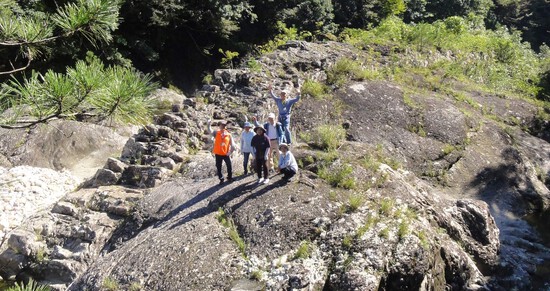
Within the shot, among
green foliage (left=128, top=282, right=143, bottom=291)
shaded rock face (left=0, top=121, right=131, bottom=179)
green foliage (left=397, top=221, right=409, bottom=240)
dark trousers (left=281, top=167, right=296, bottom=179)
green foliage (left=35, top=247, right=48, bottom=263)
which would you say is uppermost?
dark trousers (left=281, top=167, right=296, bottom=179)

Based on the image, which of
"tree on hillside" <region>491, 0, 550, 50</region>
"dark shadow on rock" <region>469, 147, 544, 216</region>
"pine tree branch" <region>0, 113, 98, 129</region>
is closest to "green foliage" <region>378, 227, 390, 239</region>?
"pine tree branch" <region>0, 113, 98, 129</region>

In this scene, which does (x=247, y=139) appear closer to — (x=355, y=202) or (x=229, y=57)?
(x=355, y=202)

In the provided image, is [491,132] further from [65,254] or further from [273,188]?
[65,254]

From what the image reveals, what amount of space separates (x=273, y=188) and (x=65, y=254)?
13.5 ft

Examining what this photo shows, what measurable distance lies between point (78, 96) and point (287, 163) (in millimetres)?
5237

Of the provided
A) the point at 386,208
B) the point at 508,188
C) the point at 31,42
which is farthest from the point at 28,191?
the point at 508,188

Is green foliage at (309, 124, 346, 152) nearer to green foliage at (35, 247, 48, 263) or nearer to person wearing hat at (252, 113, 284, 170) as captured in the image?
person wearing hat at (252, 113, 284, 170)

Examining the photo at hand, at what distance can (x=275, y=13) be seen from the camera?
21.8 metres

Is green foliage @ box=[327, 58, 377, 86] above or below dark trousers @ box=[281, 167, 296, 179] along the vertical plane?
below

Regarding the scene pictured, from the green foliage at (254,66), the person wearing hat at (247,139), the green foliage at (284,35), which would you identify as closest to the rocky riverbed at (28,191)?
the person wearing hat at (247,139)

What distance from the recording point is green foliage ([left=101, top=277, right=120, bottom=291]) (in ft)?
23.2

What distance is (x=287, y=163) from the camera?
8773 millimetres

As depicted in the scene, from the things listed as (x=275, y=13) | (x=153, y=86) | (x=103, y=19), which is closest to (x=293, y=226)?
(x=153, y=86)

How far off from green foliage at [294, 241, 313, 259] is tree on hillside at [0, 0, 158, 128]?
12.9 ft
